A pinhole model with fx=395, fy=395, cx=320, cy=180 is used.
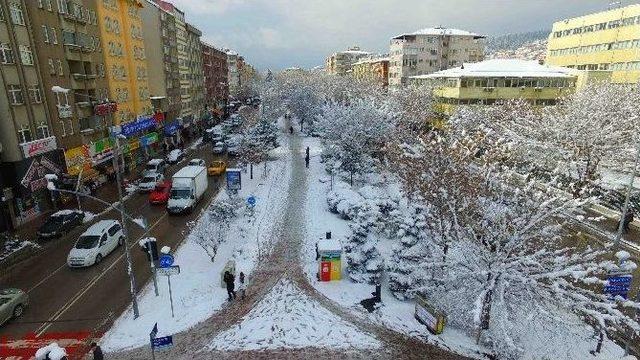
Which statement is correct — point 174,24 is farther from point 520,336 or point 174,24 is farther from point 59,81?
point 520,336

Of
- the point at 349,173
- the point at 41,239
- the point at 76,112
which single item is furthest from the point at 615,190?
the point at 76,112

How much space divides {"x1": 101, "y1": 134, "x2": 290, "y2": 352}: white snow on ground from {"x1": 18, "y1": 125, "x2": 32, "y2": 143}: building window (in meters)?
12.8

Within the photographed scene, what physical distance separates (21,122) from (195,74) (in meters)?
53.0

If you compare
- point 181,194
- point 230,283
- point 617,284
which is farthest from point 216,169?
point 617,284

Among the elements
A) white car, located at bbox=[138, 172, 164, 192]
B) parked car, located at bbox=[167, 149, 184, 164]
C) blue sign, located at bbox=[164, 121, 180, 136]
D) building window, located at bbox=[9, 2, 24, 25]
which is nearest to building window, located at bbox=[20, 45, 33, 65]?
building window, located at bbox=[9, 2, 24, 25]

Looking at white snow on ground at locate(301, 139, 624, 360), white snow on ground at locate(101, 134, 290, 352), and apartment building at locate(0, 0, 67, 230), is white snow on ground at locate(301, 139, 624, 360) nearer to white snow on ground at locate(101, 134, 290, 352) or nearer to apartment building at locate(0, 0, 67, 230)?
white snow on ground at locate(101, 134, 290, 352)

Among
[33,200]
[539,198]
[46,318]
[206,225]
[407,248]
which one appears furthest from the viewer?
[33,200]

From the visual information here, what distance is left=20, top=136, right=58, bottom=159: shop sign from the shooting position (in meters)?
28.3

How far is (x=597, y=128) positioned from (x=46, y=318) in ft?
126

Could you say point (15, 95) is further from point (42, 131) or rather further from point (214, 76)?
point (214, 76)

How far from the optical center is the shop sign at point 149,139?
49.6 meters

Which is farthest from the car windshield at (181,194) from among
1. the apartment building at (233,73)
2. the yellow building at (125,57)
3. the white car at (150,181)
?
the apartment building at (233,73)

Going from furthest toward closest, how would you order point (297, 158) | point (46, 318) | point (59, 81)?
point (297, 158), point (59, 81), point (46, 318)

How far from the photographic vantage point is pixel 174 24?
210 feet
